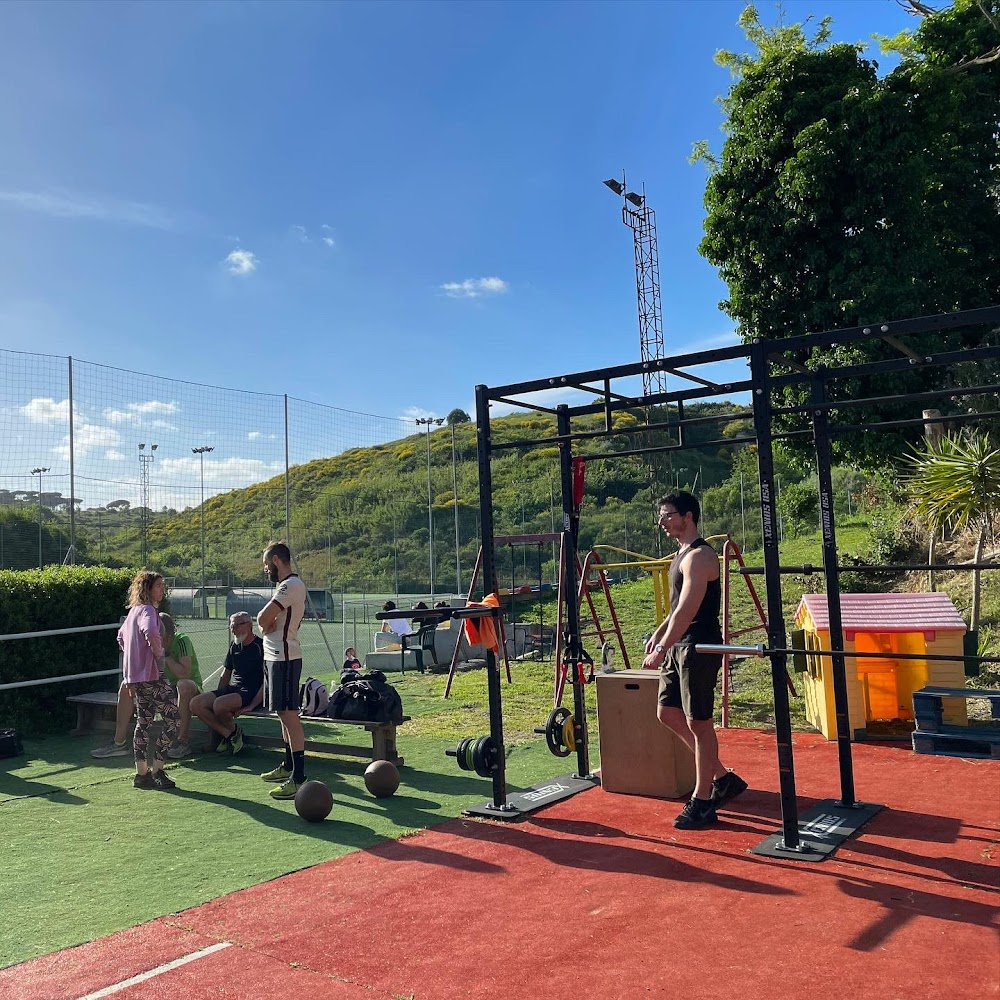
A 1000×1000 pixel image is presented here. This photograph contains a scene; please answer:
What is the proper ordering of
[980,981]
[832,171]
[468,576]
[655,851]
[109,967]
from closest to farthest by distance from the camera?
[980,981]
[109,967]
[655,851]
[832,171]
[468,576]

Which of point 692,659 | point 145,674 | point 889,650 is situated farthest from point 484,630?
point 889,650

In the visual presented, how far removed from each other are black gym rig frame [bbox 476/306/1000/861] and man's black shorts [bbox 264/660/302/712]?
4.42ft

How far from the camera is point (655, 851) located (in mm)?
4520

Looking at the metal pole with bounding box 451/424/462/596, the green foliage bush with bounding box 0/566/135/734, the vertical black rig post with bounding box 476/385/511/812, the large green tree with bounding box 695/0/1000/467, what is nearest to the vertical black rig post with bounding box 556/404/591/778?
the vertical black rig post with bounding box 476/385/511/812

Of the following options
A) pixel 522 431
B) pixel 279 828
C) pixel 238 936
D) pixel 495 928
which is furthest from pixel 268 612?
pixel 522 431

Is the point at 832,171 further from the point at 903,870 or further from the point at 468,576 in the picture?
the point at 903,870

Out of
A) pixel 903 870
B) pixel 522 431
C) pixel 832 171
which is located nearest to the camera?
pixel 903 870

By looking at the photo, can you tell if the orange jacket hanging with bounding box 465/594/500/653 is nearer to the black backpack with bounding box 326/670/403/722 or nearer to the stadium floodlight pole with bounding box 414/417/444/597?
the black backpack with bounding box 326/670/403/722

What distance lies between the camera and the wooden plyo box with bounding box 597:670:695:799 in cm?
550

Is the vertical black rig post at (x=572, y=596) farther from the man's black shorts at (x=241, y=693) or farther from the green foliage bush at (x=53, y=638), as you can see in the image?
the green foliage bush at (x=53, y=638)

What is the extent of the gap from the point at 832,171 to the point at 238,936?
1398 centimetres

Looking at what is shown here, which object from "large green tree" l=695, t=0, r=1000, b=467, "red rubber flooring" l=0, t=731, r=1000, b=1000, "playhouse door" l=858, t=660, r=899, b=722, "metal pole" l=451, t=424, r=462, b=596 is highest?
"large green tree" l=695, t=0, r=1000, b=467

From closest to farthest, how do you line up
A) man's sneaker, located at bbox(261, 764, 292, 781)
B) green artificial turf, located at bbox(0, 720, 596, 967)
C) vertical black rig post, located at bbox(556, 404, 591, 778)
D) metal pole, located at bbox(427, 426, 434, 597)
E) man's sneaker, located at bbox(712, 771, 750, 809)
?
green artificial turf, located at bbox(0, 720, 596, 967)
man's sneaker, located at bbox(712, 771, 750, 809)
vertical black rig post, located at bbox(556, 404, 591, 778)
man's sneaker, located at bbox(261, 764, 292, 781)
metal pole, located at bbox(427, 426, 434, 597)

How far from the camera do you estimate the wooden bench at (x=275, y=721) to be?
652cm
